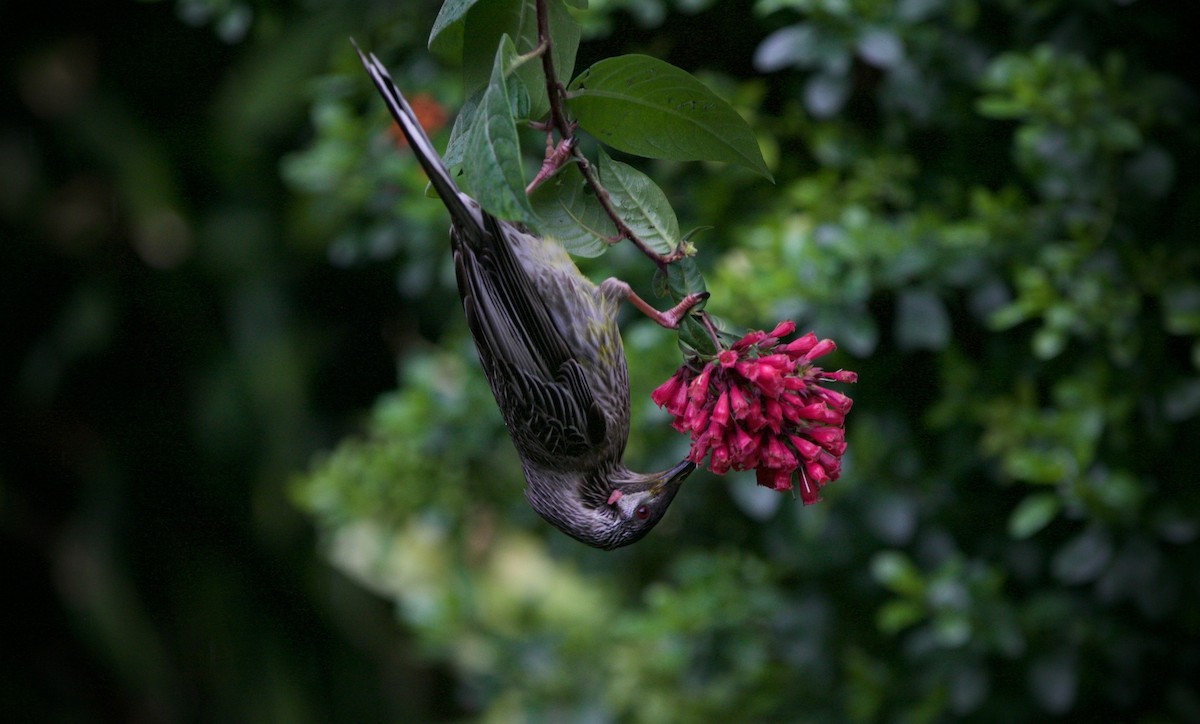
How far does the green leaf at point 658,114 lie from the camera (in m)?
0.64

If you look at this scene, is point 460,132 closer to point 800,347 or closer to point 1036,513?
point 800,347

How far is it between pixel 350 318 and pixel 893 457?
212 centimetres

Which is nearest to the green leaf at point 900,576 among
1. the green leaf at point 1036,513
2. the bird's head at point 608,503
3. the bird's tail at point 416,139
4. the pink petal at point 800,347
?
the green leaf at point 1036,513

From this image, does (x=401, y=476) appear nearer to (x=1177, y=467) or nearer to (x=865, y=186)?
(x=865, y=186)

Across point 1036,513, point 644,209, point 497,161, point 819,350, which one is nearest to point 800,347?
point 819,350

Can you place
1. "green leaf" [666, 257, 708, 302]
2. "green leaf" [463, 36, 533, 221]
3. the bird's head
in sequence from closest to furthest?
"green leaf" [463, 36, 533, 221]
"green leaf" [666, 257, 708, 302]
the bird's head

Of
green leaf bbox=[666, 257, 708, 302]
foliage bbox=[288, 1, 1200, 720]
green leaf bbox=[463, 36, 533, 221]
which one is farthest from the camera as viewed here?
foliage bbox=[288, 1, 1200, 720]

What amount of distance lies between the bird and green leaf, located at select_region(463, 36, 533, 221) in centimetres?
11

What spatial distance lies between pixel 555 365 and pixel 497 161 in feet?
0.69

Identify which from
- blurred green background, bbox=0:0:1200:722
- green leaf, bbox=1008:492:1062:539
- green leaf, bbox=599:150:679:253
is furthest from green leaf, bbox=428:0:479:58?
green leaf, bbox=1008:492:1062:539

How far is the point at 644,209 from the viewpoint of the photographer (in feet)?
2.16

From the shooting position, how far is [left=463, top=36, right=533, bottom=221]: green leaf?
20.6 inches

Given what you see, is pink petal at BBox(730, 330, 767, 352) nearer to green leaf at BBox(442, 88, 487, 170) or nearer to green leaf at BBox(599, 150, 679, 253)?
green leaf at BBox(599, 150, 679, 253)

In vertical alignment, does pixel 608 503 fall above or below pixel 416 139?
below
